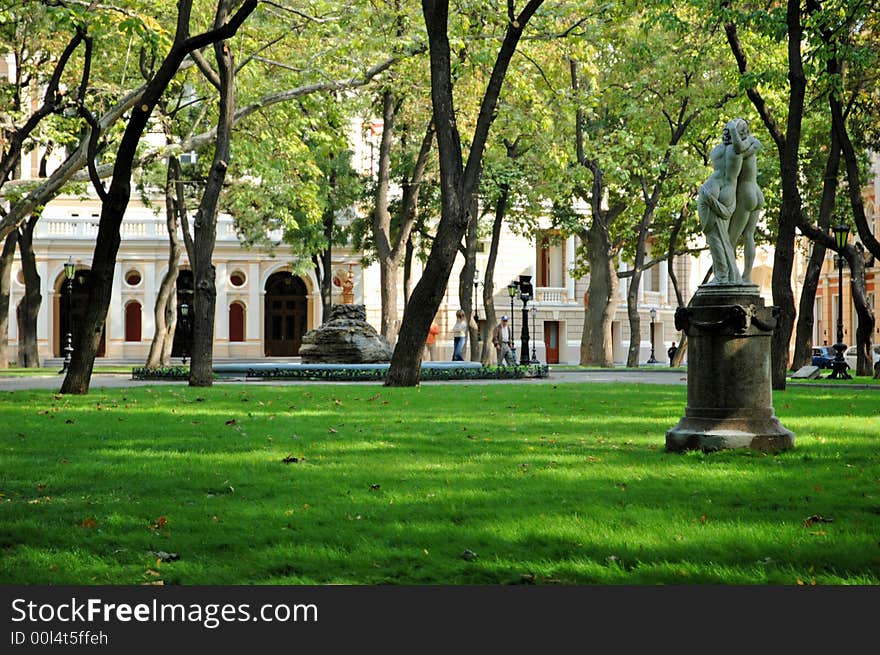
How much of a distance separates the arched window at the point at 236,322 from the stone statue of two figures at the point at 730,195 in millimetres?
43651

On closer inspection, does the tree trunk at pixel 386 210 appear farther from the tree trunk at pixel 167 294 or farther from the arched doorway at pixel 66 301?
the arched doorway at pixel 66 301

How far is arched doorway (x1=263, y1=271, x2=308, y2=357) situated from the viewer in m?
53.7

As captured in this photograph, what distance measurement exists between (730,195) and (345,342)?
17.8 m

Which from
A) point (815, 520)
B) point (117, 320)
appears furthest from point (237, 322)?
point (815, 520)

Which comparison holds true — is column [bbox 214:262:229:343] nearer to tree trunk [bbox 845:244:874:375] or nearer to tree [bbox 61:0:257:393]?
tree trunk [bbox 845:244:874:375]

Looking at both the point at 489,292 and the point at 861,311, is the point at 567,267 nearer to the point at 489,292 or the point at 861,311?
the point at 489,292

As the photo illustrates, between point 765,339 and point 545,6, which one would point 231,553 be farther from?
point 545,6

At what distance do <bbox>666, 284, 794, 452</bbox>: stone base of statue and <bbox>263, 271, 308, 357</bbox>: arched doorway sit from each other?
44.9 metres

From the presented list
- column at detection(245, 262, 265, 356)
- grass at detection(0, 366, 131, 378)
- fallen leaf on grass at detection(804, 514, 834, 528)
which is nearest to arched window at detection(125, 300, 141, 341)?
column at detection(245, 262, 265, 356)

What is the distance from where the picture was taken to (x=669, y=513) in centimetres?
633

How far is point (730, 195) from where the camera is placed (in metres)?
11.1

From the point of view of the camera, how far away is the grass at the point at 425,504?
5.11 m

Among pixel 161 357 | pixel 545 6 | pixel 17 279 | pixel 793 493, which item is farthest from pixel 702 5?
pixel 17 279

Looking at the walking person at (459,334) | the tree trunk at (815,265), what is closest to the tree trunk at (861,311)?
the tree trunk at (815,265)
